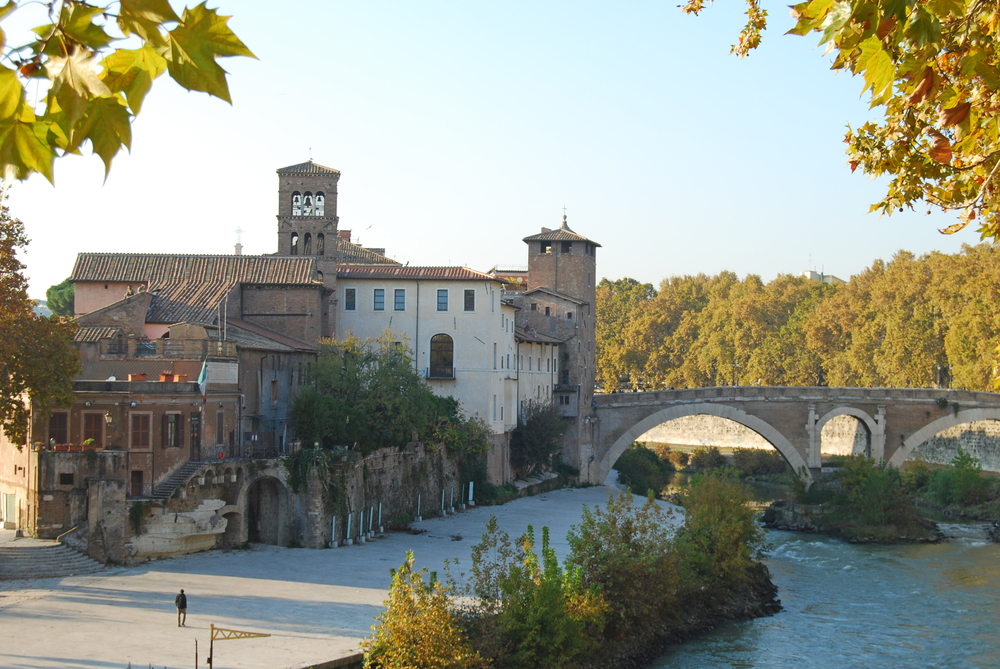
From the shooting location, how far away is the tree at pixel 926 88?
3.40m

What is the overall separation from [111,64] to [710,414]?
41809mm

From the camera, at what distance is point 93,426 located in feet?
70.6

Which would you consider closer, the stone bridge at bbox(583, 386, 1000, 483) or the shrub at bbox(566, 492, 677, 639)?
the shrub at bbox(566, 492, 677, 639)

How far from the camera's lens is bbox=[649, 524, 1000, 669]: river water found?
1986cm

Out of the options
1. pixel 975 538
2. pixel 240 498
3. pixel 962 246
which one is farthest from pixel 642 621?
pixel 962 246

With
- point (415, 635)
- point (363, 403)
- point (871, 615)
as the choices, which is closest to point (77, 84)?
point (415, 635)

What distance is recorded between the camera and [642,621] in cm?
1991

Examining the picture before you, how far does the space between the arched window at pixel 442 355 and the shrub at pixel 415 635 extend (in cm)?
1975

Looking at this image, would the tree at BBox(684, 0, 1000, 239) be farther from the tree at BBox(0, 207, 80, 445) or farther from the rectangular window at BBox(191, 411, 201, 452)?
the rectangular window at BBox(191, 411, 201, 452)

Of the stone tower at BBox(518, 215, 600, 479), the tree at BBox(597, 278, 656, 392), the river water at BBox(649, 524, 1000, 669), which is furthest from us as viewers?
the tree at BBox(597, 278, 656, 392)

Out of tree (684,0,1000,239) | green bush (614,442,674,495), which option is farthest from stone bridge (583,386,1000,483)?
tree (684,0,1000,239)

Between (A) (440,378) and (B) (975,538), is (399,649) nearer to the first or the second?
(A) (440,378)

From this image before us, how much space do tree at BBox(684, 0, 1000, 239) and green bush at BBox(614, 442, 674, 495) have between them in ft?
128

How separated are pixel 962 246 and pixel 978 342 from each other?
7441 millimetres
